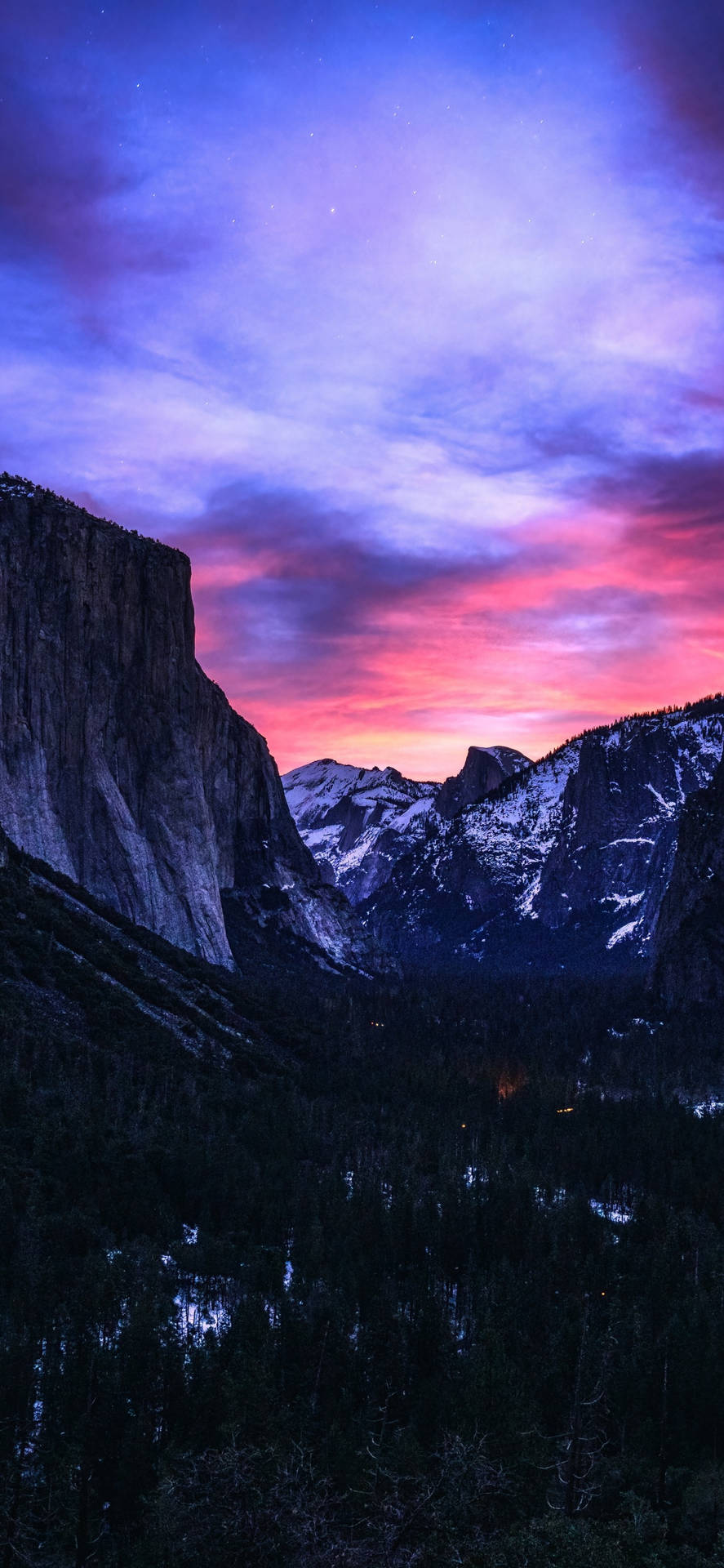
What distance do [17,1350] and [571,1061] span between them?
14507 centimetres

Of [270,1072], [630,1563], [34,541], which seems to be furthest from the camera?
[34,541]

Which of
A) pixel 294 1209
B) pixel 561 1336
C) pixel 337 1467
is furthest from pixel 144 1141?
pixel 337 1467

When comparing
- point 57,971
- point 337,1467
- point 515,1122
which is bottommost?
point 337,1467

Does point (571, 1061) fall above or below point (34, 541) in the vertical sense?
below

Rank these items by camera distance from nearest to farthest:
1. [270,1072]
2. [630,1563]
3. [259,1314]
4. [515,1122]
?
[630,1563]
[259,1314]
[515,1122]
[270,1072]

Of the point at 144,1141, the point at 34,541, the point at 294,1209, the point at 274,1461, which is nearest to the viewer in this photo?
the point at 274,1461

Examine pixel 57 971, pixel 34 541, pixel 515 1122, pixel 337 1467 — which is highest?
pixel 34 541

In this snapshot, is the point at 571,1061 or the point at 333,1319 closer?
the point at 333,1319

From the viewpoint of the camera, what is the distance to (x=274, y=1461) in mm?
51156

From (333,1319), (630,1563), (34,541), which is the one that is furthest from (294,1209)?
(34,541)

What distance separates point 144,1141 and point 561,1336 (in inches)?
1514

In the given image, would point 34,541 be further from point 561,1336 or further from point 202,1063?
point 561,1336

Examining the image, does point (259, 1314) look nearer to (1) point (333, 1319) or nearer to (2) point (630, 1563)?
(1) point (333, 1319)

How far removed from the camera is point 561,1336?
7312cm
